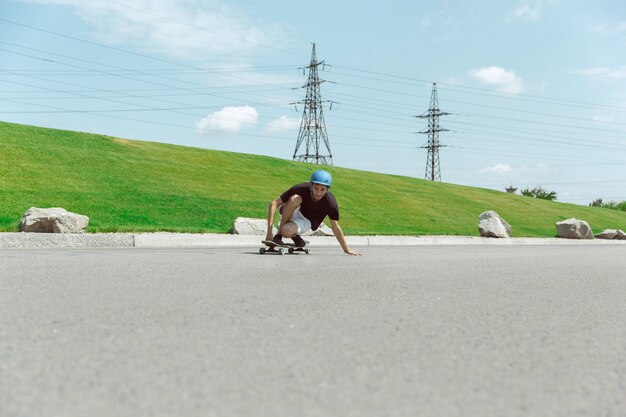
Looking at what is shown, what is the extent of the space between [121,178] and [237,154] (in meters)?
11.1

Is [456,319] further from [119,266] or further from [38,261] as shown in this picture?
[38,261]

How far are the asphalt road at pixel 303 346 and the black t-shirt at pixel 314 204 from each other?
10.5ft

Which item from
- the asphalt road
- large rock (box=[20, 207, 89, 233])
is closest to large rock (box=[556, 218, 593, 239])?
large rock (box=[20, 207, 89, 233])

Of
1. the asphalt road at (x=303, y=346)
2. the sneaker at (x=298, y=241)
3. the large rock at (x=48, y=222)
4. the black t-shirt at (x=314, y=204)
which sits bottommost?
the asphalt road at (x=303, y=346)

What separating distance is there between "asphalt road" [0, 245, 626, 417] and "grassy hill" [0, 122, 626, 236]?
9.04 m

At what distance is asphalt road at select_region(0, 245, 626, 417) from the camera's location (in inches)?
113

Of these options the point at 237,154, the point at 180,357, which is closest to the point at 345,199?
the point at 237,154

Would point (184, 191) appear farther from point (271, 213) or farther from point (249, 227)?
point (271, 213)

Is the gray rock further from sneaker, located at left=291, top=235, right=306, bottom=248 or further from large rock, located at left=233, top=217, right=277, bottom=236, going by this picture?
sneaker, located at left=291, top=235, right=306, bottom=248

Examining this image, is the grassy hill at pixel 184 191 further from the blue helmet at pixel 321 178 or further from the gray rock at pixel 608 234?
the blue helmet at pixel 321 178

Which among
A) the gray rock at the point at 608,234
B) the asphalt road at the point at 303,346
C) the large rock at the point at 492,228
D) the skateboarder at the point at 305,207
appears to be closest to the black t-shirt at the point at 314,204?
the skateboarder at the point at 305,207

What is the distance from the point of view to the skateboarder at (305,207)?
1063cm

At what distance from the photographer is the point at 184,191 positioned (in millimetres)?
22234

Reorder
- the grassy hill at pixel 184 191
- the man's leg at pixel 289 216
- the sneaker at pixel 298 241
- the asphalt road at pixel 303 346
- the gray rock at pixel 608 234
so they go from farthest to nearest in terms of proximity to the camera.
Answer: the gray rock at pixel 608 234 → the grassy hill at pixel 184 191 → the sneaker at pixel 298 241 → the man's leg at pixel 289 216 → the asphalt road at pixel 303 346
